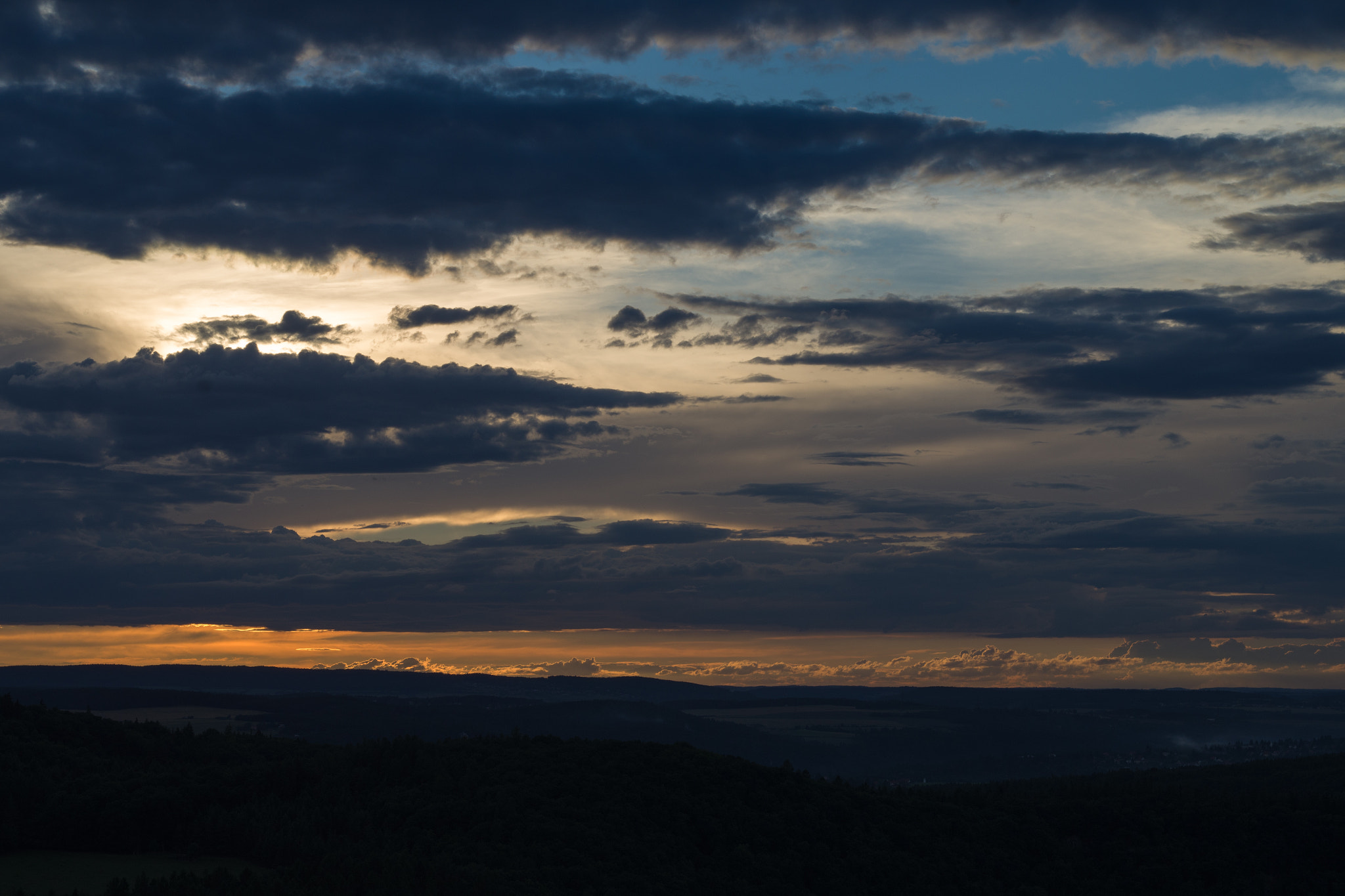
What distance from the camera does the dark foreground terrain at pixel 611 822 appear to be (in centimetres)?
5619

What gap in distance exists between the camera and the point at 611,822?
216ft

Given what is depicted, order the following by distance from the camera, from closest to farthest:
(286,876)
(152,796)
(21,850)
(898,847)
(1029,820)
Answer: (286,876), (21,850), (152,796), (898,847), (1029,820)

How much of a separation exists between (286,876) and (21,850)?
2302 centimetres

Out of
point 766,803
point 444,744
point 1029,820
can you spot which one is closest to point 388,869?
point 766,803

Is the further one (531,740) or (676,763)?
(531,740)

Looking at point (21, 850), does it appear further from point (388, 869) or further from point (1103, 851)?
point (1103, 851)

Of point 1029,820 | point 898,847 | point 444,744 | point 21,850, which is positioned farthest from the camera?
point 444,744

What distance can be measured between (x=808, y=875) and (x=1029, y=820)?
70.5 feet

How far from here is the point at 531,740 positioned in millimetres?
85562

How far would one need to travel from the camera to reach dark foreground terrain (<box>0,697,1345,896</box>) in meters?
56.2

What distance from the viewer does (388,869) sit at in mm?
43000

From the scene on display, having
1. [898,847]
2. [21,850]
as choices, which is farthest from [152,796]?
[898,847]

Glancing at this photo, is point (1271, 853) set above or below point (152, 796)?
below

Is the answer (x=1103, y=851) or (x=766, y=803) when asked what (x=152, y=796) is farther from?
(x=1103, y=851)
